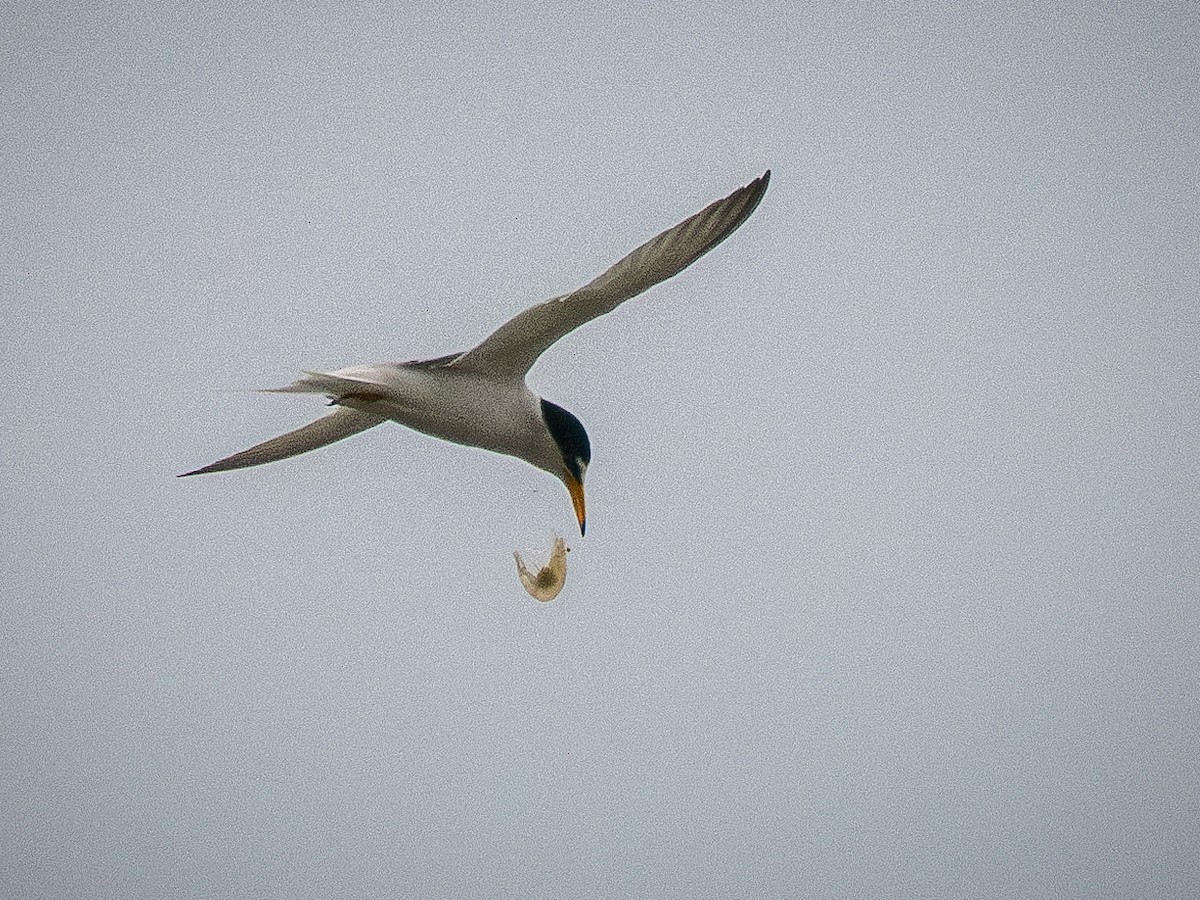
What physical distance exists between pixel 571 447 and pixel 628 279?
2.36 feet

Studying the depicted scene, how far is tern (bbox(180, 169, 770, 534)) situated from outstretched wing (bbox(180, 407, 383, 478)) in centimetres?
2

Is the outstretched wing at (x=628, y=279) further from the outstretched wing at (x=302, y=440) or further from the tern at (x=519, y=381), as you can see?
the outstretched wing at (x=302, y=440)

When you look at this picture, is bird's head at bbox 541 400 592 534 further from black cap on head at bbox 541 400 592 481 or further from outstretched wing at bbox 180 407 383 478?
outstretched wing at bbox 180 407 383 478

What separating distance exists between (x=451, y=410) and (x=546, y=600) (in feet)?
3.24

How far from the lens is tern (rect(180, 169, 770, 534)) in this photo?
11.8 ft

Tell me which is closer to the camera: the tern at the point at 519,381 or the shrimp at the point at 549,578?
the tern at the point at 519,381

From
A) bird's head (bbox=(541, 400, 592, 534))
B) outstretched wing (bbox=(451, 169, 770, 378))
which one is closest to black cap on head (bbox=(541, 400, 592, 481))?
bird's head (bbox=(541, 400, 592, 534))

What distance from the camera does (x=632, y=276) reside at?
3.59 m

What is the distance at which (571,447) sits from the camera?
164 inches

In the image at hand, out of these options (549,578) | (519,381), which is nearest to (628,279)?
(519,381)

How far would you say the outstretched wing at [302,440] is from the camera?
4.39 m

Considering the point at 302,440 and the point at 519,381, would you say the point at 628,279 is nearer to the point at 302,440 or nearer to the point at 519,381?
the point at 519,381

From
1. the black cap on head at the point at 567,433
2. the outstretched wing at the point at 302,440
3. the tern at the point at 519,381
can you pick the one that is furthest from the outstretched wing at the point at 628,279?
the outstretched wing at the point at 302,440

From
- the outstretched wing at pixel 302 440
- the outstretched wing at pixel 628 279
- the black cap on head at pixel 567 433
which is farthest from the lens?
the outstretched wing at pixel 302 440
